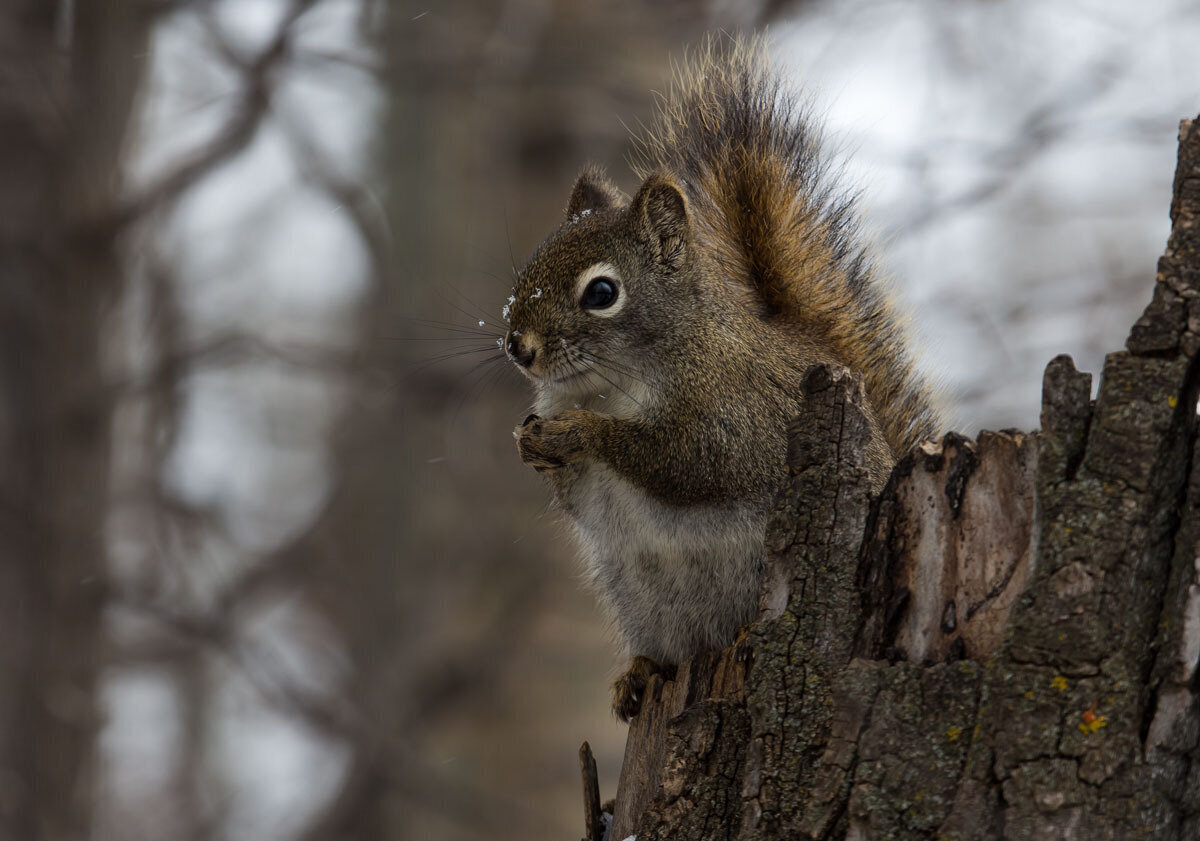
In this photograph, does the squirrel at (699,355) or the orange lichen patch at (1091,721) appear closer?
the orange lichen patch at (1091,721)

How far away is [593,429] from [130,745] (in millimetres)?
4778

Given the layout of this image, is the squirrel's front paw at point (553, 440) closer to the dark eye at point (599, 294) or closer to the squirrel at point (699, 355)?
the squirrel at point (699, 355)

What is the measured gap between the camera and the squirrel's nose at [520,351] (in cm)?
199

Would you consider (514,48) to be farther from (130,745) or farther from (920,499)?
(130,745)

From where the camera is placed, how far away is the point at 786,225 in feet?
7.26

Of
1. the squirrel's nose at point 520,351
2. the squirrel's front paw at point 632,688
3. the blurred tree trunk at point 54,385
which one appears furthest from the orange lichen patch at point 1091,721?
the blurred tree trunk at point 54,385

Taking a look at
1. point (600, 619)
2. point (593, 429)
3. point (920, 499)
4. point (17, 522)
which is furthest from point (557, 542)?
point (920, 499)

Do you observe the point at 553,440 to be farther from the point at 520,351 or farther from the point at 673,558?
the point at 673,558

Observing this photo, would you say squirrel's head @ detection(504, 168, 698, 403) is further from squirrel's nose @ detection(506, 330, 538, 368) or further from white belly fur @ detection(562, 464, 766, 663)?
white belly fur @ detection(562, 464, 766, 663)

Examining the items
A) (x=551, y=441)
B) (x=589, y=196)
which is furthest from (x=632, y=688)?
(x=589, y=196)

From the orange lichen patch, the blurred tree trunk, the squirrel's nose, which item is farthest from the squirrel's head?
the blurred tree trunk

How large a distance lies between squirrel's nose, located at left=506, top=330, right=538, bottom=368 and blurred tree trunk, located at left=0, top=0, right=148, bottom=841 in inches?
80.4

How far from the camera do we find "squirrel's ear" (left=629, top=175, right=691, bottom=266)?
212 centimetres

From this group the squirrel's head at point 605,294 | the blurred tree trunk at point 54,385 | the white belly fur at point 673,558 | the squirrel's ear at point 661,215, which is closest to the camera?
the white belly fur at point 673,558
